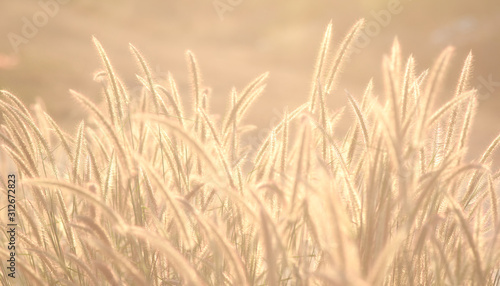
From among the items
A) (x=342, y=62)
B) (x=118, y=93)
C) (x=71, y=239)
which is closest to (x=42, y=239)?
(x=71, y=239)

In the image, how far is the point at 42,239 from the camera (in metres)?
1.17

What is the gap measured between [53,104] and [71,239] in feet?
13.3

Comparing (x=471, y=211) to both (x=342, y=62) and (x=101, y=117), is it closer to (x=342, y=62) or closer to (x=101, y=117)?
(x=342, y=62)

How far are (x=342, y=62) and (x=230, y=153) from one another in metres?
0.32

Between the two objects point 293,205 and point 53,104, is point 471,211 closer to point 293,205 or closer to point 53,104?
point 293,205

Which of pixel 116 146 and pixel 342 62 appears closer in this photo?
pixel 116 146

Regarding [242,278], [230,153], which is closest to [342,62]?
[230,153]

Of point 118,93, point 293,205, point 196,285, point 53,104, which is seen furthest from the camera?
point 53,104

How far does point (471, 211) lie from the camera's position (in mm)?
1099

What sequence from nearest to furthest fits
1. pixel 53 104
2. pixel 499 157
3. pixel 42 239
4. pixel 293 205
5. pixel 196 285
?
pixel 196 285
pixel 293 205
pixel 42 239
pixel 499 157
pixel 53 104

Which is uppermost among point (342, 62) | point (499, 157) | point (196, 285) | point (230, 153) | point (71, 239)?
point (499, 157)

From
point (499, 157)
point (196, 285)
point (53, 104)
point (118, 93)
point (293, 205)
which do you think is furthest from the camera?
point (53, 104)

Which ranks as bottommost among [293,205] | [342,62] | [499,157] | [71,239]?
[293,205]

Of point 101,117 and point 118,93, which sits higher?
point 118,93
